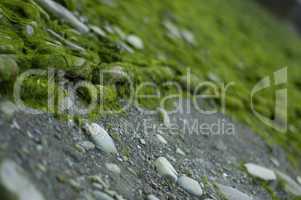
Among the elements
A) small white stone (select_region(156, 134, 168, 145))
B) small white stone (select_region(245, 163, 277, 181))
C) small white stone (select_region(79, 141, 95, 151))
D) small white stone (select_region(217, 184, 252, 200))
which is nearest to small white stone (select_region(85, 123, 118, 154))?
small white stone (select_region(79, 141, 95, 151))

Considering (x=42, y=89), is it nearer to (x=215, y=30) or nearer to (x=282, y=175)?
(x=282, y=175)

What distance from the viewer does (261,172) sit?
200 cm

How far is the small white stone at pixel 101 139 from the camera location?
4.80ft

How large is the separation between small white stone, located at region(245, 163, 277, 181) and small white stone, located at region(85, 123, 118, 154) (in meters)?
0.80

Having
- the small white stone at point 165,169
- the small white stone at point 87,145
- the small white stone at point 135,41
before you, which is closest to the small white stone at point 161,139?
the small white stone at point 165,169

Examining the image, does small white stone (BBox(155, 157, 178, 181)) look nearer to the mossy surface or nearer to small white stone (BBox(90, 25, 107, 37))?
the mossy surface

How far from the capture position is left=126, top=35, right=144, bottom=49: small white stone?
2438 millimetres

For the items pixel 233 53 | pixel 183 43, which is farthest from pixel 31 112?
pixel 233 53

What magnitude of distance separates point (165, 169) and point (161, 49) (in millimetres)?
1333

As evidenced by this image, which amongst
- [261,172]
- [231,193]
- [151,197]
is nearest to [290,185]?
[261,172]

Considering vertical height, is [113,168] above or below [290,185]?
below

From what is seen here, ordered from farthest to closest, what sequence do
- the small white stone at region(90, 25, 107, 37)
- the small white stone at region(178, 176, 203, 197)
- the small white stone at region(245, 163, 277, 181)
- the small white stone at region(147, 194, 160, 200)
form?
the small white stone at region(90, 25, 107, 37) < the small white stone at region(245, 163, 277, 181) < the small white stone at region(178, 176, 203, 197) < the small white stone at region(147, 194, 160, 200)

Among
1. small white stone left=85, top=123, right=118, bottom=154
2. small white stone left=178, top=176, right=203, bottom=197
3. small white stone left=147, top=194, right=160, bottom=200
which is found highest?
small white stone left=85, top=123, right=118, bottom=154

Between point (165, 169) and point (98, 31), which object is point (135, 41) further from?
point (165, 169)
